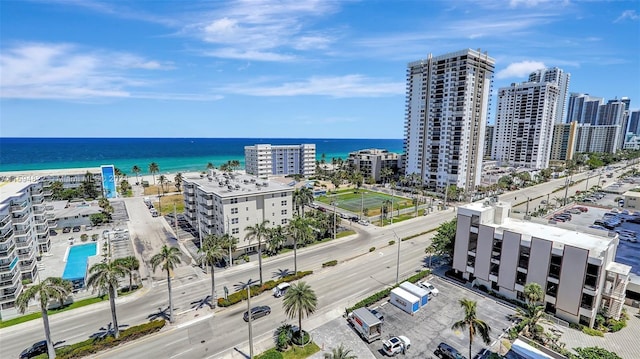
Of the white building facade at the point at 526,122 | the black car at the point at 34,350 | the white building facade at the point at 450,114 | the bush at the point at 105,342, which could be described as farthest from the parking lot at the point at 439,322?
the white building facade at the point at 526,122

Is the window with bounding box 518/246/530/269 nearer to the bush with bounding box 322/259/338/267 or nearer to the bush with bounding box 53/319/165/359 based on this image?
the bush with bounding box 322/259/338/267

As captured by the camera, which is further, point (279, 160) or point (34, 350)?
point (279, 160)

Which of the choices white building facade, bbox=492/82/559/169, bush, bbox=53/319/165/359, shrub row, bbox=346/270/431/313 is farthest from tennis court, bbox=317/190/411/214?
white building facade, bbox=492/82/559/169

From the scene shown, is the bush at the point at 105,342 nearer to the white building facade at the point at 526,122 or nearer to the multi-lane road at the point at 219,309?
the multi-lane road at the point at 219,309

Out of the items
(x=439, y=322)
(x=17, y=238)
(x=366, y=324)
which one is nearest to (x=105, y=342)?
(x=17, y=238)

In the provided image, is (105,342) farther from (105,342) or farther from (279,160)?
(279,160)
